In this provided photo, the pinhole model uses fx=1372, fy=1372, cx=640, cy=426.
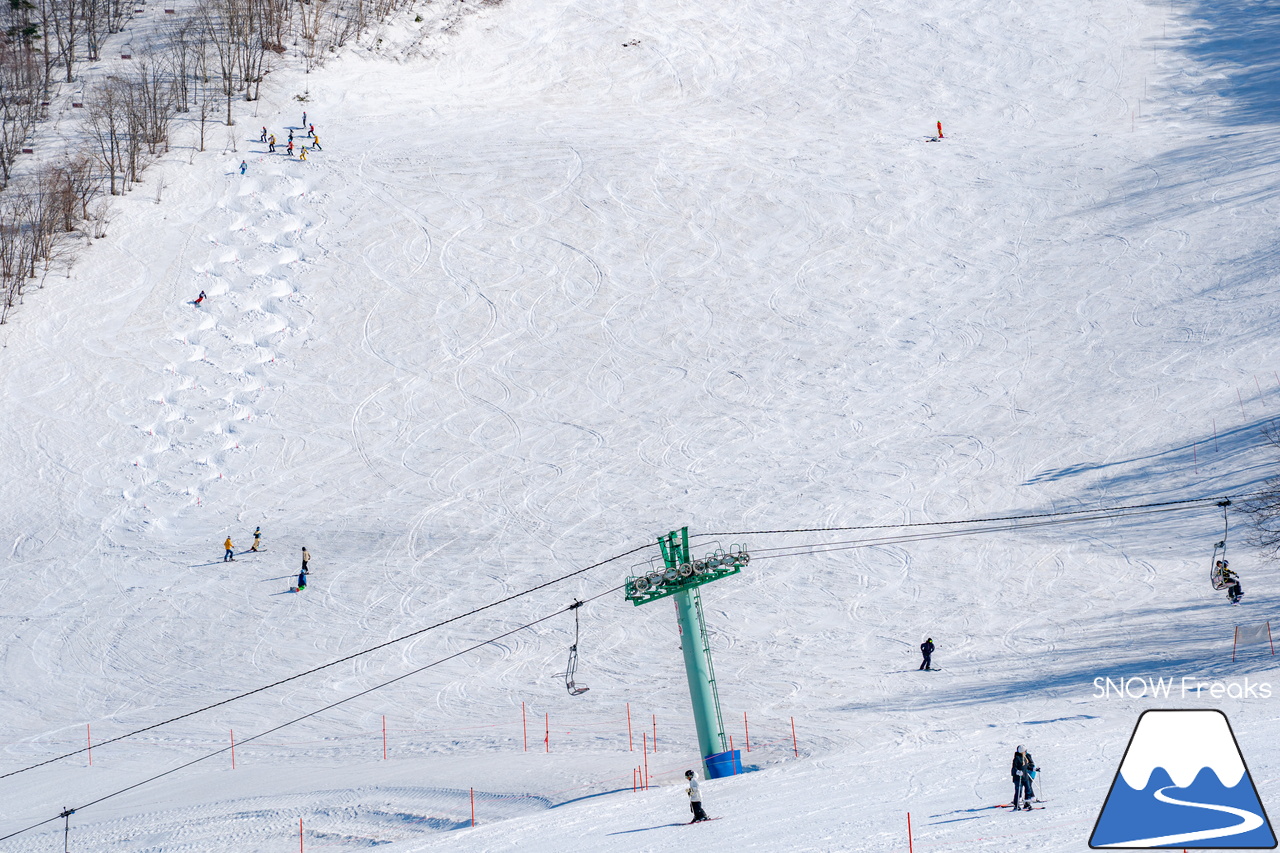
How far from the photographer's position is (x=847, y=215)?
51.2 m

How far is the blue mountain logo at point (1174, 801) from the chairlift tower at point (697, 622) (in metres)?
13.7

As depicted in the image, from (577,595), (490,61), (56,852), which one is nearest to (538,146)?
(490,61)

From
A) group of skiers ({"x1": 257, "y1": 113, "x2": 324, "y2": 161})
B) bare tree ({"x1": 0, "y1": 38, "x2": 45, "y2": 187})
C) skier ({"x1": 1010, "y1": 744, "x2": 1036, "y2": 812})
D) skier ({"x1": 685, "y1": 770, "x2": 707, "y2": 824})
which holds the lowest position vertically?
skier ({"x1": 685, "y1": 770, "x2": 707, "y2": 824})

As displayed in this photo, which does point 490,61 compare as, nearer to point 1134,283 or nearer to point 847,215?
point 847,215

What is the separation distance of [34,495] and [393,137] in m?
23.1

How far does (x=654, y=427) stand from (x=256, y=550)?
11864mm

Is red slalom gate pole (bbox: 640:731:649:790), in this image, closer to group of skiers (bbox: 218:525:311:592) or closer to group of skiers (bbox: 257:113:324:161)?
group of skiers (bbox: 218:525:311:592)

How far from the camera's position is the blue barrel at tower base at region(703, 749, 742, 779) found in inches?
942

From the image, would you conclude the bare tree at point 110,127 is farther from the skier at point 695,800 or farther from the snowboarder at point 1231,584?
the snowboarder at point 1231,584

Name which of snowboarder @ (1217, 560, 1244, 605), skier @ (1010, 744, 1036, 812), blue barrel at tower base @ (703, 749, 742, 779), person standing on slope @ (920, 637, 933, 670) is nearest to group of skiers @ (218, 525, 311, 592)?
blue barrel at tower base @ (703, 749, 742, 779)

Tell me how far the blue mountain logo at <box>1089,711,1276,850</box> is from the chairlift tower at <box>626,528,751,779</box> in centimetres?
1374

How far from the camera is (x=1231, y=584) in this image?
27.8 meters

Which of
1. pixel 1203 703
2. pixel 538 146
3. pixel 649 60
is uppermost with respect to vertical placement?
pixel 649 60

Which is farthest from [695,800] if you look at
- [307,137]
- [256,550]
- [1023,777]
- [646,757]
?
[307,137]
